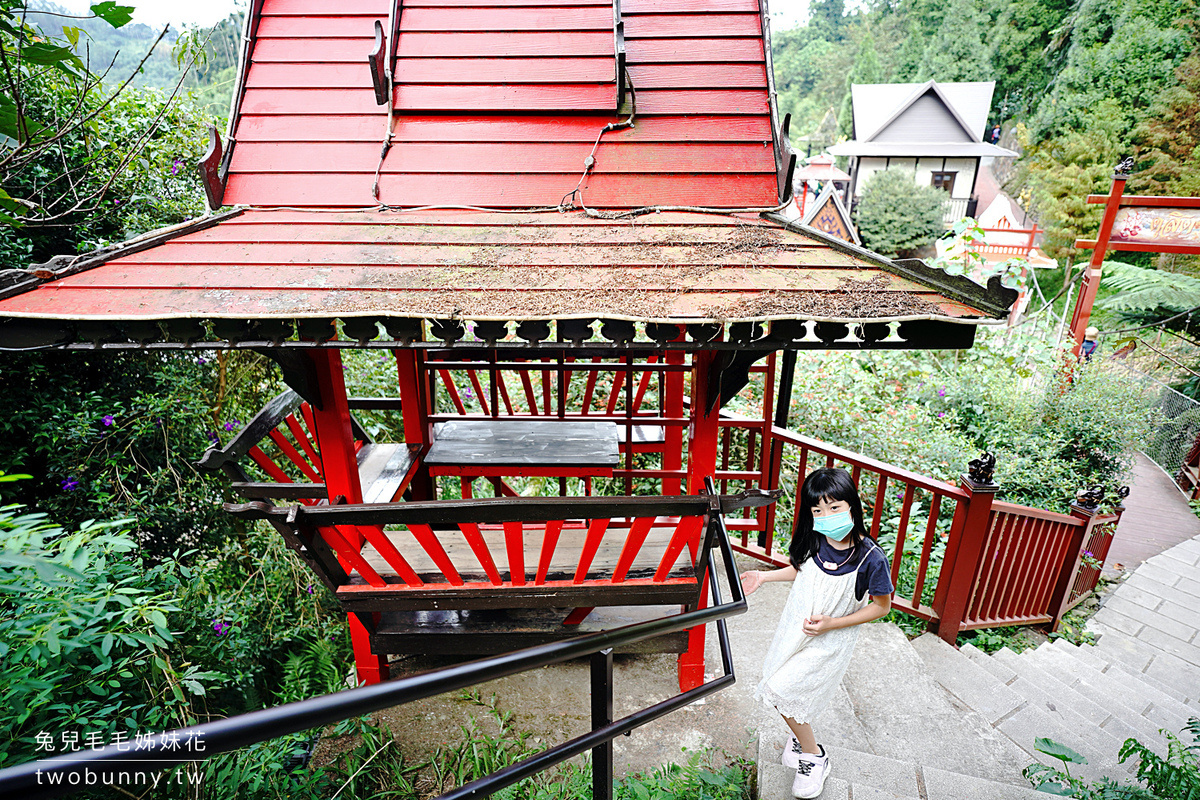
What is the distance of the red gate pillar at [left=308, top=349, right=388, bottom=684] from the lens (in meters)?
2.75

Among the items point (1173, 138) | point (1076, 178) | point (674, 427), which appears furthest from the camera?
point (1076, 178)

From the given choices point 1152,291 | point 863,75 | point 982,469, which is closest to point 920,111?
point 863,75

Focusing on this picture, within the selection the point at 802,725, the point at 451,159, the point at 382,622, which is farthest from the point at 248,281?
the point at 802,725

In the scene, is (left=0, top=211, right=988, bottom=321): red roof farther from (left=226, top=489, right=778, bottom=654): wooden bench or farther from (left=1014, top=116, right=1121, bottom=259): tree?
(left=1014, top=116, right=1121, bottom=259): tree

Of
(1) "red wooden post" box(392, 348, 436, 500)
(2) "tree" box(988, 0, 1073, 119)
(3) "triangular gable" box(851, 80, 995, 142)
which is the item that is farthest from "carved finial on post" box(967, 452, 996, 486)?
(2) "tree" box(988, 0, 1073, 119)

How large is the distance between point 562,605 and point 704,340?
1.57 meters

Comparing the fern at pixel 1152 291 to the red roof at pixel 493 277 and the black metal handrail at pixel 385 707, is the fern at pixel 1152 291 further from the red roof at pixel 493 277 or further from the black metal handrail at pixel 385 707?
the black metal handrail at pixel 385 707

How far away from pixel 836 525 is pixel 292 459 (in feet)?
11.2

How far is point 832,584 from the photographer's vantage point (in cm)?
243

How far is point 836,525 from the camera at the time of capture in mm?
2357

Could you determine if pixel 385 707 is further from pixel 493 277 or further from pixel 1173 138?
pixel 1173 138

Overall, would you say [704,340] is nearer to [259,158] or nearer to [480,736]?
[480,736]

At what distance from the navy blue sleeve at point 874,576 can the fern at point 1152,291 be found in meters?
12.9

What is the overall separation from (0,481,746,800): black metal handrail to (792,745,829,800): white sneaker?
47.5 inches
